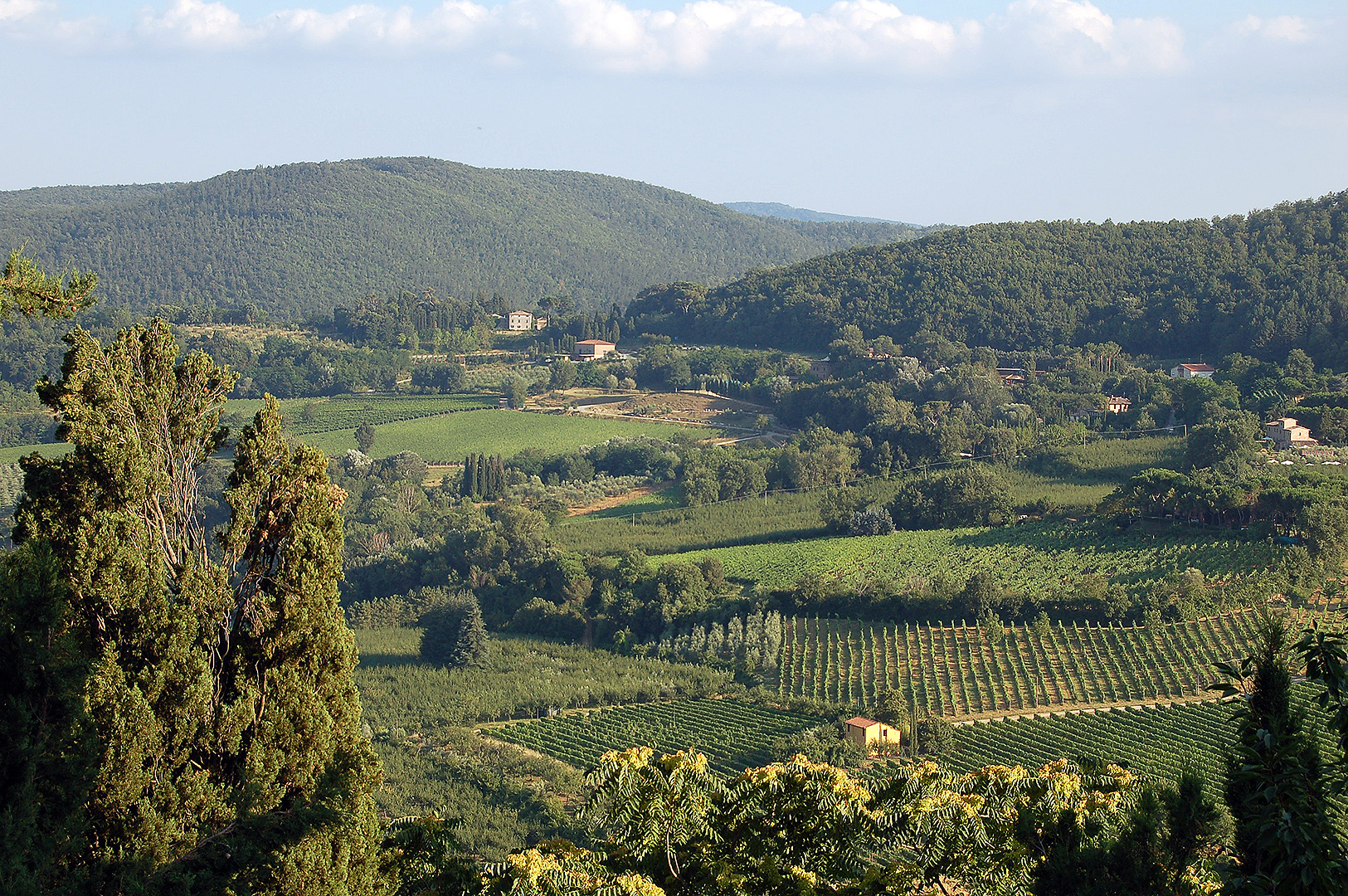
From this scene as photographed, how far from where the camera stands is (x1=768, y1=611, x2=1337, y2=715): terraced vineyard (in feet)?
109

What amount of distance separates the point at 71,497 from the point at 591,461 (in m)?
60.6

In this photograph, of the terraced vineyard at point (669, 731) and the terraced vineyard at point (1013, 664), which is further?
the terraced vineyard at point (1013, 664)

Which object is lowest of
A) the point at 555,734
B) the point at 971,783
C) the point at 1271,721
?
the point at 555,734

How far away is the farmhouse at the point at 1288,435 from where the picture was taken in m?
58.2

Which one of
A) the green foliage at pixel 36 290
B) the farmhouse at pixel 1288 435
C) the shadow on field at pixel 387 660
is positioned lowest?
the shadow on field at pixel 387 660

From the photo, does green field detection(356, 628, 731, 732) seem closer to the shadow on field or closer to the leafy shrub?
the shadow on field

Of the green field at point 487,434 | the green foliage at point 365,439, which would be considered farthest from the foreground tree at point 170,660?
the green foliage at point 365,439

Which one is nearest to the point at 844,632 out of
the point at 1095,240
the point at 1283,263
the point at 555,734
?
the point at 555,734

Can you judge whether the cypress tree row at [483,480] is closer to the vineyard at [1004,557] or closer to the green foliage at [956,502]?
the vineyard at [1004,557]

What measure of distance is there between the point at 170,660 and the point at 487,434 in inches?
2794

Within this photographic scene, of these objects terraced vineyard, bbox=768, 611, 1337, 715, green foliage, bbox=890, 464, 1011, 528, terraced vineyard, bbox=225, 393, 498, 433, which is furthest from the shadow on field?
terraced vineyard, bbox=225, 393, 498, 433

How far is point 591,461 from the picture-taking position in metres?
71.3

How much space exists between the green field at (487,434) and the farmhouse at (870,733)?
4604 centimetres

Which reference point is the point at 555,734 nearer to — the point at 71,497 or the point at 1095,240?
the point at 71,497
